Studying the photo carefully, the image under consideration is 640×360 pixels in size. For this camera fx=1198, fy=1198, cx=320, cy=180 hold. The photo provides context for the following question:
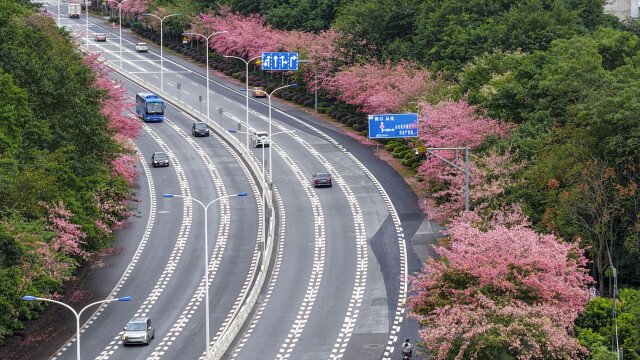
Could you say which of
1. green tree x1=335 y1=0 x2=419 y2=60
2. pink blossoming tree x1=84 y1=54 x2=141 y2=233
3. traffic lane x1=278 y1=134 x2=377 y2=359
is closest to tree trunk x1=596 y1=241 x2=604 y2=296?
traffic lane x1=278 y1=134 x2=377 y2=359

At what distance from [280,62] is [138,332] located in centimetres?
6644

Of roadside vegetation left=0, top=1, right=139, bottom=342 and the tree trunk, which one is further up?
roadside vegetation left=0, top=1, right=139, bottom=342

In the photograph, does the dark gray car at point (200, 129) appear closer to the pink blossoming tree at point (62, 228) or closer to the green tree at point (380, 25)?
the green tree at point (380, 25)

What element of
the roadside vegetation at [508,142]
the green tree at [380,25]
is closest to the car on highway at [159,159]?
the roadside vegetation at [508,142]

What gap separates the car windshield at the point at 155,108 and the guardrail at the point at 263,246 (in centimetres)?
442

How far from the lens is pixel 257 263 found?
89625 mm

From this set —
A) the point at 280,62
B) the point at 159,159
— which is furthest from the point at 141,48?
the point at 159,159

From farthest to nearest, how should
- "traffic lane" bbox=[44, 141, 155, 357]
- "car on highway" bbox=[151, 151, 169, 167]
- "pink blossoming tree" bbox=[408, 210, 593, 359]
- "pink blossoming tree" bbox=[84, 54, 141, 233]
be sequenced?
"car on highway" bbox=[151, 151, 169, 167] < "pink blossoming tree" bbox=[84, 54, 141, 233] < "traffic lane" bbox=[44, 141, 155, 357] < "pink blossoming tree" bbox=[408, 210, 593, 359]

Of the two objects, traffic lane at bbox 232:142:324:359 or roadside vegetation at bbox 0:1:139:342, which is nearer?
roadside vegetation at bbox 0:1:139:342

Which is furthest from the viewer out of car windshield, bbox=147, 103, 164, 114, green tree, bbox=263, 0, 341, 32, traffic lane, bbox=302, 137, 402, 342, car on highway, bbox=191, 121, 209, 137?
green tree, bbox=263, 0, 341, 32

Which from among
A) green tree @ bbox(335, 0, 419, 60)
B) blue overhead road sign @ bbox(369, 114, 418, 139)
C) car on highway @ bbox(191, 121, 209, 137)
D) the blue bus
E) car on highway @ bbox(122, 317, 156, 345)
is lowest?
car on highway @ bbox(122, 317, 156, 345)

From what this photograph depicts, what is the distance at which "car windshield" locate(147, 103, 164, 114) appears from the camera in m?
133

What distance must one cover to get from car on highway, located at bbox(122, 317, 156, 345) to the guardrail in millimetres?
4134

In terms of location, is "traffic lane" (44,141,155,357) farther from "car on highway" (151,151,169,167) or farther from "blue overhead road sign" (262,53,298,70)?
"blue overhead road sign" (262,53,298,70)
